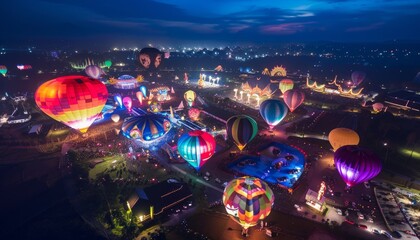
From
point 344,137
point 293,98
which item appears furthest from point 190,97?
point 344,137

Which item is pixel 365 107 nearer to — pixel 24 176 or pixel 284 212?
pixel 284 212

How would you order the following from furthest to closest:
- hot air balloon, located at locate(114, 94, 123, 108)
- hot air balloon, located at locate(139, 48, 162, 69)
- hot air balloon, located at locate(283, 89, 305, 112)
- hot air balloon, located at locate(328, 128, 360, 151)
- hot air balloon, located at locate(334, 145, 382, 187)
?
hot air balloon, located at locate(139, 48, 162, 69) < hot air balloon, located at locate(114, 94, 123, 108) < hot air balloon, located at locate(283, 89, 305, 112) < hot air balloon, located at locate(328, 128, 360, 151) < hot air balloon, located at locate(334, 145, 382, 187)

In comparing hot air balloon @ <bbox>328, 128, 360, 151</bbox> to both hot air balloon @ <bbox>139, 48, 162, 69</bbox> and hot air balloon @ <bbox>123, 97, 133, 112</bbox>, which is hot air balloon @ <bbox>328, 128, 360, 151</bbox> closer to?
hot air balloon @ <bbox>123, 97, 133, 112</bbox>

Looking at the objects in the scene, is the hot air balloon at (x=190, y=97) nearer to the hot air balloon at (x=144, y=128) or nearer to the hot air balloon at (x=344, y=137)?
the hot air balloon at (x=144, y=128)

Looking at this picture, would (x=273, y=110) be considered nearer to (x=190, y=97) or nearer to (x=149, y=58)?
(x=190, y=97)

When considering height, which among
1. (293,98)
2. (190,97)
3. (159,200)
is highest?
(293,98)

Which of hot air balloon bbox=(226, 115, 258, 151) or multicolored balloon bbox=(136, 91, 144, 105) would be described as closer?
hot air balloon bbox=(226, 115, 258, 151)

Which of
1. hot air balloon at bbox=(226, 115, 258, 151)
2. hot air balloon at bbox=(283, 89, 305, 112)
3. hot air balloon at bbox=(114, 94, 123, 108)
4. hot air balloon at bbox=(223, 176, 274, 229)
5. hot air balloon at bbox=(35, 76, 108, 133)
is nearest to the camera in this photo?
hot air balloon at bbox=(223, 176, 274, 229)

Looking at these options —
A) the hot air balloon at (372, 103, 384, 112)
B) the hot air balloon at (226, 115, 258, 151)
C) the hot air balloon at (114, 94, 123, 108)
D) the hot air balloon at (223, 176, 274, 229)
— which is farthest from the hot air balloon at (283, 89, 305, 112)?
the hot air balloon at (114, 94, 123, 108)
